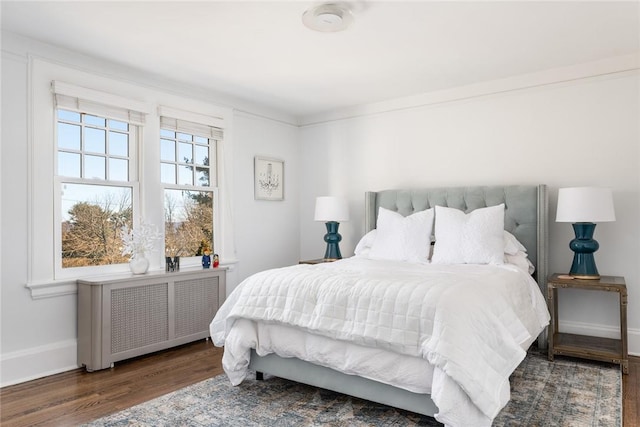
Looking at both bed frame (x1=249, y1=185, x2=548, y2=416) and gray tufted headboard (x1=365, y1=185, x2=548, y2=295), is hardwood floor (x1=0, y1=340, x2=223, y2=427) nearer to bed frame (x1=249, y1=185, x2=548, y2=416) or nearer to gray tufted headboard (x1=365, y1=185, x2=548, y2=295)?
bed frame (x1=249, y1=185, x2=548, y2=416)

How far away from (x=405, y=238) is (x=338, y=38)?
6.01ft

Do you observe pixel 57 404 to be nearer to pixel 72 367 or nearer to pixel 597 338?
pixel 72 367

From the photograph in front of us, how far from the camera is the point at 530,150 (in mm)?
4172

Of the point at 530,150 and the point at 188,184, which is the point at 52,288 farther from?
the point at 530,150

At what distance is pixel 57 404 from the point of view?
2.76 m

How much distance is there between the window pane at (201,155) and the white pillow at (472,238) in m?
2.53

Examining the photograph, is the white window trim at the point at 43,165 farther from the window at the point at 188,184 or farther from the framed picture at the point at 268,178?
the framed picture at the point at 268,178

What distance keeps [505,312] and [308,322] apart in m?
1.18

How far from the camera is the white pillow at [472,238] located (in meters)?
3.60

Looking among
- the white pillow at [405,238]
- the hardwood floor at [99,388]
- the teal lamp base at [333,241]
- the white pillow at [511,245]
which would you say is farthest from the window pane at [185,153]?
the white pillow at [511,245]

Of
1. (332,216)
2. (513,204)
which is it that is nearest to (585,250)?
(513,204)

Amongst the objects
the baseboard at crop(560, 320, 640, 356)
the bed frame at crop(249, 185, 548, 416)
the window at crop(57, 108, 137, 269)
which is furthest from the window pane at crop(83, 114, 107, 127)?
the baseboard at crop(560, 320, 640, 356)

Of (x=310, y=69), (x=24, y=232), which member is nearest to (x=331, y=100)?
(x=310, y=69)

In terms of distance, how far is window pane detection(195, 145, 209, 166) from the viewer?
464 cm
